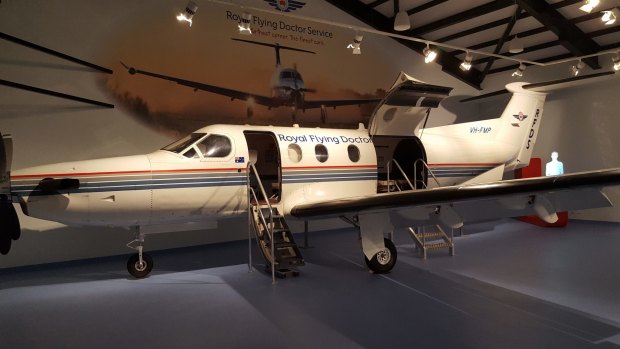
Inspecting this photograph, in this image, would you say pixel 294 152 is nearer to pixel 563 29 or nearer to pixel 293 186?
pixel 293 186

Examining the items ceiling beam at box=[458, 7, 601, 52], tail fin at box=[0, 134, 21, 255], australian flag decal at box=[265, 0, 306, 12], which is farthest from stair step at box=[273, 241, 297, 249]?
ceiling beam at box=[458, 7, 601, 52]

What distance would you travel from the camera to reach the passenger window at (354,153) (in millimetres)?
8023

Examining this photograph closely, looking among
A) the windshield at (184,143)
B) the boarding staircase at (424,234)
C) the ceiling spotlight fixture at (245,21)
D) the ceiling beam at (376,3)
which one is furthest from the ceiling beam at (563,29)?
the windshield at (184,143)

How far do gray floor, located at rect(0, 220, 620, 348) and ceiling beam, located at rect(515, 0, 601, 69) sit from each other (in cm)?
609

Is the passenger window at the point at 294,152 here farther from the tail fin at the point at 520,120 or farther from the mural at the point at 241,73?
the tail fin at the point at 520,120

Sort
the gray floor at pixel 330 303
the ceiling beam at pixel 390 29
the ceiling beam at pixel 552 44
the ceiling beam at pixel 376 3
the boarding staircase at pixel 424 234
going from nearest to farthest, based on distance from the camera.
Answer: the gray floor at pixel 330 303 → the boarding staircase at pixel 424 234 → the ceiling beam at pixel 552 44 → the ceiling beam at pixel 376 3 → the ceiling beam at pixel 390 29

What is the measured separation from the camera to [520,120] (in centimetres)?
1000

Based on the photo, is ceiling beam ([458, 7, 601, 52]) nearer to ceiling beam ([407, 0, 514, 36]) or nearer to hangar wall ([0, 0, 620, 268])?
ceiling beam ([407, 0, 514, 36])

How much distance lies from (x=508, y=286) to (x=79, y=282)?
6.98m

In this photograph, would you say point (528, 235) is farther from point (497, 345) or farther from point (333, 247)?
point (497, 345)

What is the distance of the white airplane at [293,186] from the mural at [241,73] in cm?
196

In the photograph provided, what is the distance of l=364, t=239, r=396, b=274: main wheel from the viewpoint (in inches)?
265

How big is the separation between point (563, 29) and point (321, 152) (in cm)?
838

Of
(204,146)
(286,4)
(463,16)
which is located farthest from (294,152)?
(463,16)
